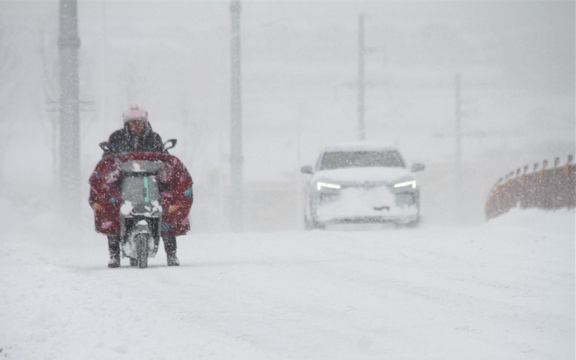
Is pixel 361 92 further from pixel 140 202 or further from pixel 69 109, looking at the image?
pixel 140 202

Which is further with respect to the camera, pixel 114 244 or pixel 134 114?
pixel 114 244

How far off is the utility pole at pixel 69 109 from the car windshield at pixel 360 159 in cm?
495

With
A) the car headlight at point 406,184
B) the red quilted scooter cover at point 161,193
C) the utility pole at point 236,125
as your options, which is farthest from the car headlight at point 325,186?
the utility pole at point 236,125

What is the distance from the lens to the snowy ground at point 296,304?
5.76 m

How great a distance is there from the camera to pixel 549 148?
87812 mm

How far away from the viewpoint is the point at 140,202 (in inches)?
387

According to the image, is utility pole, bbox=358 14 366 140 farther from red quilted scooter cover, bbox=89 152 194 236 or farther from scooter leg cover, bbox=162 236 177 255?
red quilted scooter cover, bbox=89 152 194 236

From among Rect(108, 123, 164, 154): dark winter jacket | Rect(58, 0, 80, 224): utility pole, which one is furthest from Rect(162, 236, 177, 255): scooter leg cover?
Rect(58, 0, 80, 224): utility pole

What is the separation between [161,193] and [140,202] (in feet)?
0.82

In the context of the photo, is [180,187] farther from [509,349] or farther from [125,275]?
[509,349]

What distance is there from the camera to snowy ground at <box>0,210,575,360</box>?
18.9ft

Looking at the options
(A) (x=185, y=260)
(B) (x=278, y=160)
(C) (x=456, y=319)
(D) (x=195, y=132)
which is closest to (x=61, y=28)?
(A) (x=185, y=260)

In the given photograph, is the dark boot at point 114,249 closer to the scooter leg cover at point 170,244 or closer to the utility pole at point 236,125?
the scooter leg cover at point 170,244

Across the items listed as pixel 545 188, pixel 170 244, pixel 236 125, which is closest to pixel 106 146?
pixel 170 244
